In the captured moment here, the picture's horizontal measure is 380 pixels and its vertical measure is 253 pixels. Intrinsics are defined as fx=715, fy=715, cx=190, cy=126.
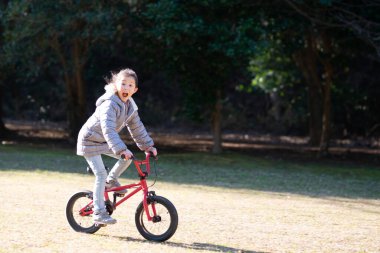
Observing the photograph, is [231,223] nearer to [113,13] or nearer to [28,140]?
[113,13]

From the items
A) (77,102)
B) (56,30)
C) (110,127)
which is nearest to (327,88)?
(77,102)

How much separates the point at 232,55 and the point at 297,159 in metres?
4.67

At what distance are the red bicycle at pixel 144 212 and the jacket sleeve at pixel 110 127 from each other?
0.22 meters

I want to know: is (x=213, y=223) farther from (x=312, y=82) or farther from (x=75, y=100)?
(x=312, y=82)

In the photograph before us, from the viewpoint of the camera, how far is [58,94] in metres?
28.4

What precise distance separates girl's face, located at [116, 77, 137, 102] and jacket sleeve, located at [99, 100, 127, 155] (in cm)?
16

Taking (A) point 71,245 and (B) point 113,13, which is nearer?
(A) point 71,245

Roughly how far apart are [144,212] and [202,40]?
9739mm

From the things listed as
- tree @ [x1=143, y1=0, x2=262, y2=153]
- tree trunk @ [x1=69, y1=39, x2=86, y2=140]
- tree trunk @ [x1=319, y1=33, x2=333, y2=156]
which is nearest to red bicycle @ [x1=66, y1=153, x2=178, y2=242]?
tree @ [x1=143, y1=0, x2=262, y2=153]

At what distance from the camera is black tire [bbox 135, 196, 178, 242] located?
7.00 metres

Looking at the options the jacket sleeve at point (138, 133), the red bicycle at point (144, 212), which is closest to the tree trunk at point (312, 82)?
the jacket sleeve at point (138, 133)

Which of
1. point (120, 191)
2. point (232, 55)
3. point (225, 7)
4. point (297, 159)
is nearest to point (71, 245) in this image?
point (120, 191)

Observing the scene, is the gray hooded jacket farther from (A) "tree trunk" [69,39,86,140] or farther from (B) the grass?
(A) "tree trunk" [69,39,86,140]

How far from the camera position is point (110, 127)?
6934mm
